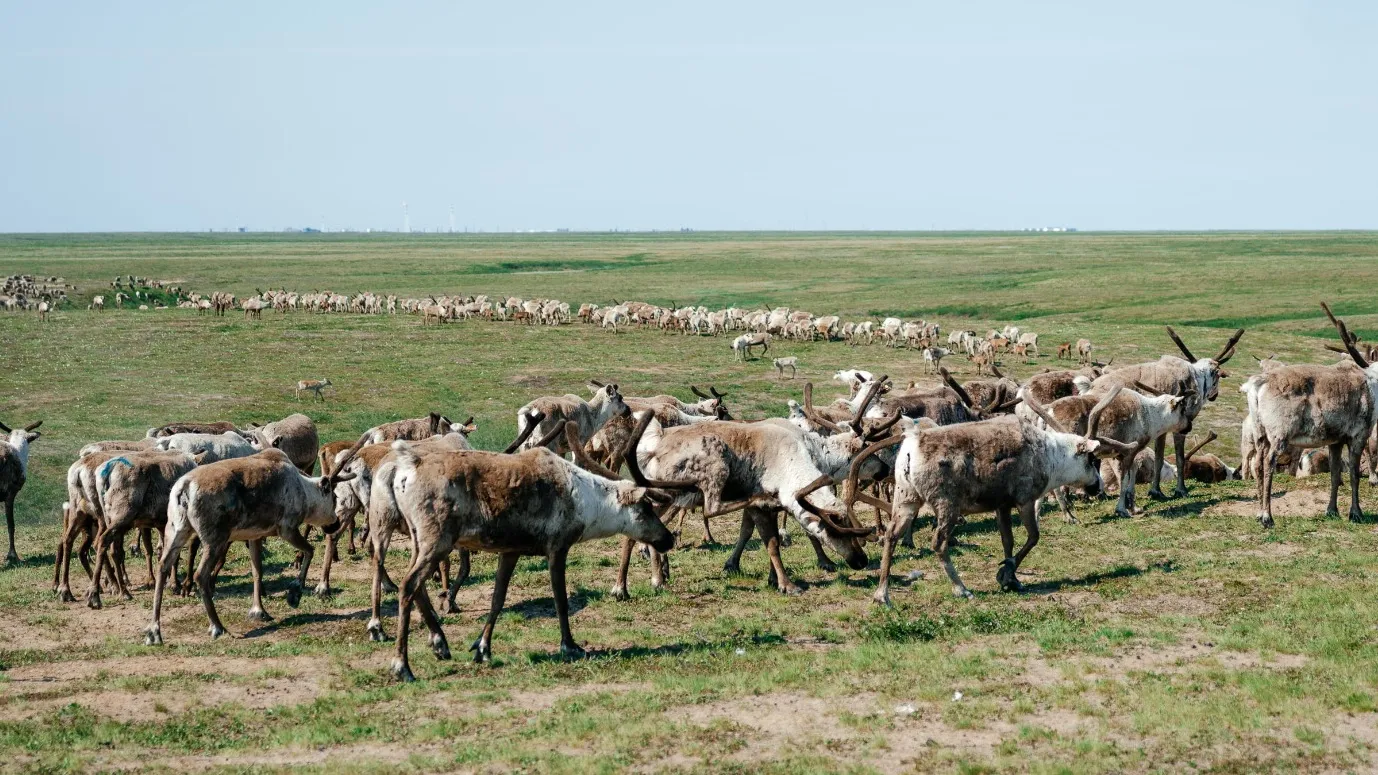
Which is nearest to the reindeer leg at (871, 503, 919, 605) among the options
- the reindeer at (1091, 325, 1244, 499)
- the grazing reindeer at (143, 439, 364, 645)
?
the grazing reindeer at (143, 439, 364, 645)

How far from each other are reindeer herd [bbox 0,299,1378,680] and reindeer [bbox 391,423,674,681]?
2cm

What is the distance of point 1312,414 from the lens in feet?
58.3

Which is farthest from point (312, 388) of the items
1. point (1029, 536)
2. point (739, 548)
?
point (1029, 536)

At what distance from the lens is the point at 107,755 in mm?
9930

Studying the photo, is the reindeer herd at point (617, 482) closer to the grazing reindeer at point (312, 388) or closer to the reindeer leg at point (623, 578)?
the reindeer leg at point (623, 578)

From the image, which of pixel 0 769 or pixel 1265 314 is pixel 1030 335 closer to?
pixel 1265 314

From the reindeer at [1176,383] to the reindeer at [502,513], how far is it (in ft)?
36.5

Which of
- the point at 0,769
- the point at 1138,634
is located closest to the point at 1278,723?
the point at 1138,634

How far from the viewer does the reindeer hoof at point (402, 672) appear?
11.8 meters

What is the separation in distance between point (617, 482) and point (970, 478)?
4233 millimetres

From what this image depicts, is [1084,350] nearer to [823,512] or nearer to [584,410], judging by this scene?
[584,410]

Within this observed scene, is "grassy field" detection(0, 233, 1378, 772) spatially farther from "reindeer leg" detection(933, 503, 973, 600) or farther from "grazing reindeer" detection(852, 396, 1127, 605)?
"grazing reindeer" detection(852, 396, 1127, 605)

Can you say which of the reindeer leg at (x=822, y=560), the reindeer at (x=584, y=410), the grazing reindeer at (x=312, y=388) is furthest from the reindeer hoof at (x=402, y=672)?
the grazing reindeer at (x=312, y=388)

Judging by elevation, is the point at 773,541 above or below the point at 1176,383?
below
